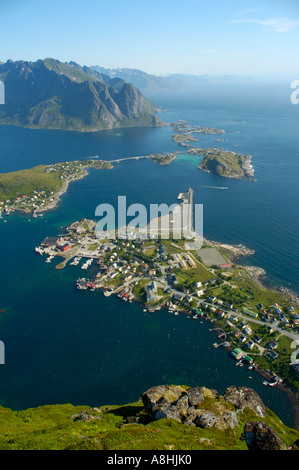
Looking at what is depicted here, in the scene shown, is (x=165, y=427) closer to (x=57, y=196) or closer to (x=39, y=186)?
(x=57, y=196)

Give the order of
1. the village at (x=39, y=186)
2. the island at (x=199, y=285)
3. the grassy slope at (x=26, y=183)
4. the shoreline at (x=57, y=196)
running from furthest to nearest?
the grassy slope at (x=26, y=183), the village at (x=39, y=186), the shoreline at (x=57, y=196), the island at (x=199, y=285)

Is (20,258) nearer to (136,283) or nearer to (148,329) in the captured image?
(136,283)

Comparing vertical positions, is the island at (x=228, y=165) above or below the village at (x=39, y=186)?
above

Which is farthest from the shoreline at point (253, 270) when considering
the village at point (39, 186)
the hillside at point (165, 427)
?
the village at point (39, 186)

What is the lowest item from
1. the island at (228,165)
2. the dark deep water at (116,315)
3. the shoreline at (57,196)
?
the dark deep water at (116,315)

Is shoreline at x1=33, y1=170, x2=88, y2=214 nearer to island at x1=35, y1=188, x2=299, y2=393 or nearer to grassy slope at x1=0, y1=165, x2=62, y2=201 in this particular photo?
grassy slope at x1=0, y1=165, x2=62, y2=201

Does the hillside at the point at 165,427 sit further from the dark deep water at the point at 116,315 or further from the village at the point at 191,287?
the village at the point at 191,287

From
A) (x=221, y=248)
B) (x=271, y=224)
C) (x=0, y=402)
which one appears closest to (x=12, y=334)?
(x=0, y=402)
